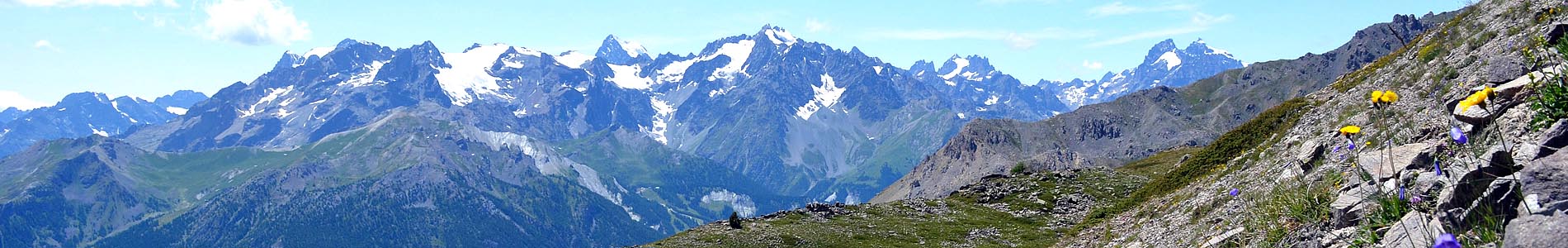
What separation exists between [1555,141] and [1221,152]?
39736 mm

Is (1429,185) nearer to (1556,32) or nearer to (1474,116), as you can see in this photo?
(1474,116)

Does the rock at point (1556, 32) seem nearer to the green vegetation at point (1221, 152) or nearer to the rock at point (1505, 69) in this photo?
the rock at point (1505, 69)

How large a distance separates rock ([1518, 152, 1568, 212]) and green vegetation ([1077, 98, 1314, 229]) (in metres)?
35.1

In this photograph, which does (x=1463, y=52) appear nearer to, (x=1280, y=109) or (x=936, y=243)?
(x=1280, y=109)

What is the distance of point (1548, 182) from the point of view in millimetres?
9719

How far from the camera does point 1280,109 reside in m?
49.0

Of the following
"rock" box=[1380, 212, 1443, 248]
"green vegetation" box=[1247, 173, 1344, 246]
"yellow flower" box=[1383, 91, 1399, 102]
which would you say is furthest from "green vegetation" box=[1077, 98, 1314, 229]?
"yellow flower" box=[1383, 91, 1399, 102]

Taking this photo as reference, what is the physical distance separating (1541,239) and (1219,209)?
18237 mm

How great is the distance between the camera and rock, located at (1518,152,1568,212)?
9.43m

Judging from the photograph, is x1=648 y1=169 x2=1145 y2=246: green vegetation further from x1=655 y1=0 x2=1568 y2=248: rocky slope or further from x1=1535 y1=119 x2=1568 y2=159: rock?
x1=1535 y1=119 x2=1568 y2=159: rock

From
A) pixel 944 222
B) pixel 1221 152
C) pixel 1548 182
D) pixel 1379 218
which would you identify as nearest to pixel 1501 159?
pixel 1548 182

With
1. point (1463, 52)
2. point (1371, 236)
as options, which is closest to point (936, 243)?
point (1463, 52)

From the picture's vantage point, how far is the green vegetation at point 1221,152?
1789 inches

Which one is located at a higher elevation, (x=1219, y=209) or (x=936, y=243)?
(x=1219, y=209)
